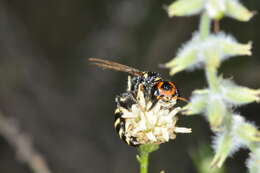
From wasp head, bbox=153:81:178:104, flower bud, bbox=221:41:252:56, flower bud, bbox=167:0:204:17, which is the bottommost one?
flower bud, bbox=221:41:252:56

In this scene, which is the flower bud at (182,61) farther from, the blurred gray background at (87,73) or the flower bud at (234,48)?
the blurred gray background at (87,73)

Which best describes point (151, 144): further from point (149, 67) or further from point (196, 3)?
point (149, 67)

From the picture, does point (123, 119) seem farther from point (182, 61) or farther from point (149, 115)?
point (182, 61)

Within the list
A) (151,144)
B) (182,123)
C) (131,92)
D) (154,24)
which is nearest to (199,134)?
(182,123)

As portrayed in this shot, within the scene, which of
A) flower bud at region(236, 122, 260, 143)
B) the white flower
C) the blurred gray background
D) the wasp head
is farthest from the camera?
the blurred gray background

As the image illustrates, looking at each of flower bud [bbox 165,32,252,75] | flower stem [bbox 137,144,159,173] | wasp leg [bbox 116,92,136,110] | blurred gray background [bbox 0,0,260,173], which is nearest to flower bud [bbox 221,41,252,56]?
flower bud [bbox 165,32,252,75]

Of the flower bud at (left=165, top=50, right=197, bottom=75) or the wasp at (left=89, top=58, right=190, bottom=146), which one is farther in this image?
the wasp at (left=89, top=58, right=190, bottom=146)

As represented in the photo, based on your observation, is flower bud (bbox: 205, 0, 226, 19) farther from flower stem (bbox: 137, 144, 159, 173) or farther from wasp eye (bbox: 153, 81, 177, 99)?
flower stem (bbox: 137, 144, 159, 173)

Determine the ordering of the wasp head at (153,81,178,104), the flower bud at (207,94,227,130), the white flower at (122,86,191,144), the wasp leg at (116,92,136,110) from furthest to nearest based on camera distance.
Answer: the wasp leg at (116,92,136,110), the wasp head at (153,81,178,104), the white flower at (122,86,191,144), the flower bud at (207,94,227,130)

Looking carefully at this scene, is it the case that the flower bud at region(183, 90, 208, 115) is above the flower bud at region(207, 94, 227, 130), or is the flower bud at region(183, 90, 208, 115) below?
above
